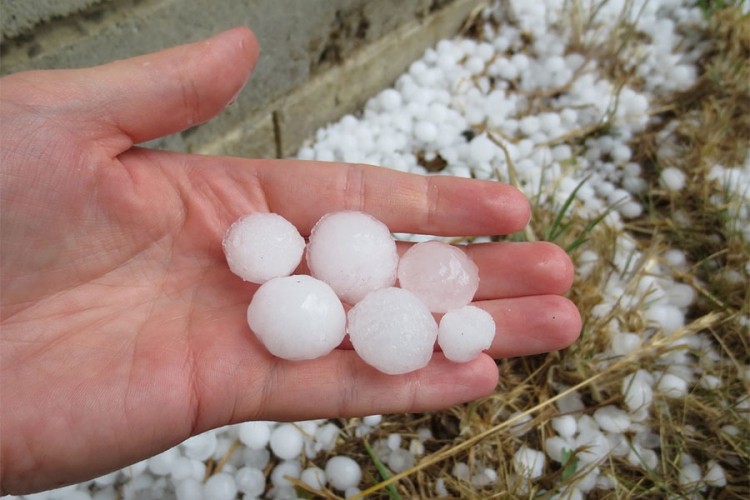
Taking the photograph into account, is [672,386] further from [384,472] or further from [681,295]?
[384,472]

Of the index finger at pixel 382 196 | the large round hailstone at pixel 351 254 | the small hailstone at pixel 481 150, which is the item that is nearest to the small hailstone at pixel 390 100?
Result: the small hailstone at pixel 481 150

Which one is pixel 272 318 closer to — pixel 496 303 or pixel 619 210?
pixel 496 303

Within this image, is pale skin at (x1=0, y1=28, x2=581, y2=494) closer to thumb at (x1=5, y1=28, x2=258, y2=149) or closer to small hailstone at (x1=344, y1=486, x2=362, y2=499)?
thumb at (x1=5, y1=28, x2=258, y2=149)

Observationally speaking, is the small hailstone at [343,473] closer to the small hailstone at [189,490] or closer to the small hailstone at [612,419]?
the small hailstone at [189,490]

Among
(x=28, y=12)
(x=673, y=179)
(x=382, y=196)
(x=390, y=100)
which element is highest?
(x=28, y=12)

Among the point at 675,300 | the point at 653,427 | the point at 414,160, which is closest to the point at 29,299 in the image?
the point at 414,160

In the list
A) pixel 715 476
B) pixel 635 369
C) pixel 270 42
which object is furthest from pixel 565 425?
pixel 270 42
